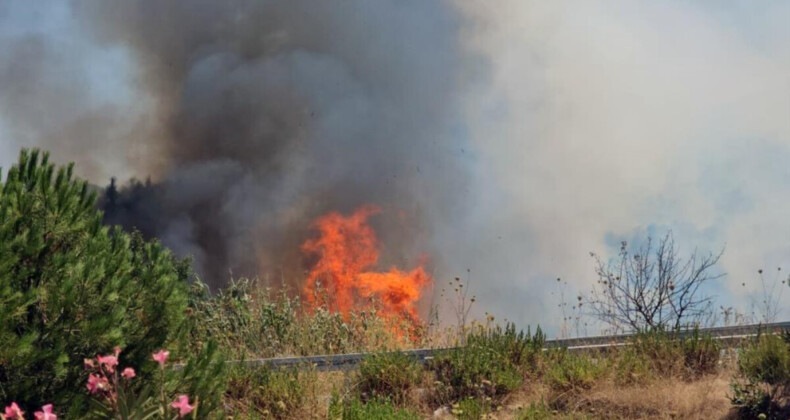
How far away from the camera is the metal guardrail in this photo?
10.9 metres

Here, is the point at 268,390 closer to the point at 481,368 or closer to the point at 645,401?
the point at 481,368

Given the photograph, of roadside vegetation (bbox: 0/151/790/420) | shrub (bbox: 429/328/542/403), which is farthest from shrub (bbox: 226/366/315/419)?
shrub (bbox: 429/328/542/403)

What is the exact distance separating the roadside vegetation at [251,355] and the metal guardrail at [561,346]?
0.46 ft

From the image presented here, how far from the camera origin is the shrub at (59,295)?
6.64 meters

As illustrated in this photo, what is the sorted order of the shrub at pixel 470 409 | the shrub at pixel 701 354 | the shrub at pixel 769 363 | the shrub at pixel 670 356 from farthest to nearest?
the shrub at pixel 701 354
the shrub at pixel 670 356
the shrub at pixel 470 409
the shrub at pixel 769 363

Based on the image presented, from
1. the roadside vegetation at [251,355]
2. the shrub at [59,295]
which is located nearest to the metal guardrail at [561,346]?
the roadside vegetation at [251,355]

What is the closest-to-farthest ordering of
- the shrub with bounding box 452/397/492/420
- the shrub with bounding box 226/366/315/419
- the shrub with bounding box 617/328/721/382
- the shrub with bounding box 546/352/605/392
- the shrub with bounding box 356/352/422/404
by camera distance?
the shrub with bounding box 452/397/492/420, the shrub with bounding box 226/366/315/419, the shrub with bounding box 546/352/605/392, the shrub with bounding box 356/352/422/404, the shrub with bounding box 617/328/721/382

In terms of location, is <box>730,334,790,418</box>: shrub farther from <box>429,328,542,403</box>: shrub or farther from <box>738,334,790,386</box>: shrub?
<box>429,328,542,403</box>: shrub

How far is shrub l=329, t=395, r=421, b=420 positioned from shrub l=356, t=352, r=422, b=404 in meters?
0.54

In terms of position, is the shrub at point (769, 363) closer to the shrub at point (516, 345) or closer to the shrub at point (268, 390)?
the shrub at point (516, 345)

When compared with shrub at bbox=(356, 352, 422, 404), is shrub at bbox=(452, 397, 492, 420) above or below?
below

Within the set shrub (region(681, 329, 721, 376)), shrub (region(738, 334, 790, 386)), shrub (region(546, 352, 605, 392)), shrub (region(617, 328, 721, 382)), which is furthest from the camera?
shrub (region(681, 329, 721, 376))

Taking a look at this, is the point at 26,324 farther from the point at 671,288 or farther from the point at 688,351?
the point at 671,288

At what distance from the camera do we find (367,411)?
936cm
